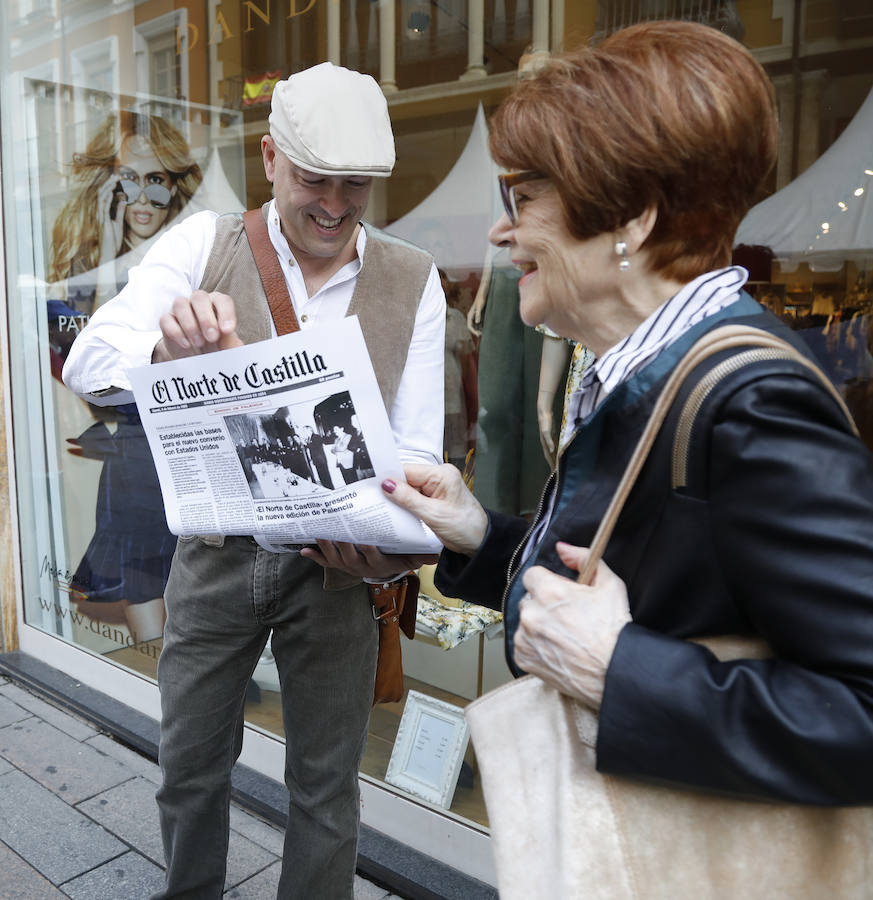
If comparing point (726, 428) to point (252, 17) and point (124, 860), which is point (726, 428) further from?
point (252, 17)

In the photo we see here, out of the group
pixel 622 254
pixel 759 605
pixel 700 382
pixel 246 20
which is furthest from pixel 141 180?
pixel 759 605

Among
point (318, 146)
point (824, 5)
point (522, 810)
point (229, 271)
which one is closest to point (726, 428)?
point (522, 810)

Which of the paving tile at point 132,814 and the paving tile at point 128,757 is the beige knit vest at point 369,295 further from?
the paving tile at point 128,757

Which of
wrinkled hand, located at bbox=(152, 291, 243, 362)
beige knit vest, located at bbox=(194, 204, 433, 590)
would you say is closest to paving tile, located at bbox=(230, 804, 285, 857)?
beige knit vest, located at bbox=(194, 204, 433, 590)

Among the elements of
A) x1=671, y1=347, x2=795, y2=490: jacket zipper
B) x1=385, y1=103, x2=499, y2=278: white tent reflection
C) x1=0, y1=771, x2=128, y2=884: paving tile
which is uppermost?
x1=385, y1=103, x2=499, y2=278: white tent reflection

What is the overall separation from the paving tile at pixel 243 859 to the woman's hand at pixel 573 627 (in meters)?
1.93

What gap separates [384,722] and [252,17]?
2650 mm

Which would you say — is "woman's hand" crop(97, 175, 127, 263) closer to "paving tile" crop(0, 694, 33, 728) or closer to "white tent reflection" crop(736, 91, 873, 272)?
"paving tile" crop(0, 694, 33, 728)

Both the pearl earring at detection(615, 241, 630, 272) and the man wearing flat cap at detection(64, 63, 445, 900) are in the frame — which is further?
the man wearing flat cap at detection(64, 63, 445, 900)

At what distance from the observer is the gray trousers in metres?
1.75

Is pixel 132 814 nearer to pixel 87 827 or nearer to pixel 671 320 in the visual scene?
pixel 87 827

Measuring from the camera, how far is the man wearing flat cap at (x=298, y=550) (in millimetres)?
1603

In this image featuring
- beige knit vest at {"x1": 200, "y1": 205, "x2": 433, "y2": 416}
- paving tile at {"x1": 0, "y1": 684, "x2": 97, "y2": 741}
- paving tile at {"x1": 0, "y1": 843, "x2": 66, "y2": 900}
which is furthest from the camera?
paving tile at {"x1": 0, "y1": 684, "x2": 97, "y2": 741}

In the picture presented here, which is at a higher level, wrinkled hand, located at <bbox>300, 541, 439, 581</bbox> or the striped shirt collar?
the striped shirt collar
